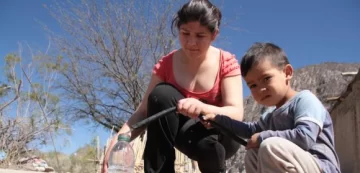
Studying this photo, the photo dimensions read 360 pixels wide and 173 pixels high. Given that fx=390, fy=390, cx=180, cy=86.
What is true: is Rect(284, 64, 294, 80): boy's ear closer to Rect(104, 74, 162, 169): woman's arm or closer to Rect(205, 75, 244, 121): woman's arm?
Rect(205, 75, 244, 121): woman's arm

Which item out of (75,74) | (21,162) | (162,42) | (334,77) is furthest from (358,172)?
(334,77)

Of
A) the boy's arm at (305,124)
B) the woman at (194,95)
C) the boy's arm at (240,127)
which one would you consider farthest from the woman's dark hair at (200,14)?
the boy's arm at (305,124)

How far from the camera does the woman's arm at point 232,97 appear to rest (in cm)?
196

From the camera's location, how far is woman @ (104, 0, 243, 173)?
1.92 metres

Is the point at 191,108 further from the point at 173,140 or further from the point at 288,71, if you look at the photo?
the point at 288,71

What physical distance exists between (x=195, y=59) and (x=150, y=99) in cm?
36

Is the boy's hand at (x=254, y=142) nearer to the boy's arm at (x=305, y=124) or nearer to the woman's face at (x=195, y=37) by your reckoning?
the boy's arm at (x=305, y=124)

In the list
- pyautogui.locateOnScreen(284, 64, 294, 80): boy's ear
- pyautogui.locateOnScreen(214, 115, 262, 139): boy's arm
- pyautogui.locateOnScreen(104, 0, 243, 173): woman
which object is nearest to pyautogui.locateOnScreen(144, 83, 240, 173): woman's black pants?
pyautogui.locateOnScreen(104, 0, 243, 173): woman

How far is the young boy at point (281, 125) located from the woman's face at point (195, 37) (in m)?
0.25

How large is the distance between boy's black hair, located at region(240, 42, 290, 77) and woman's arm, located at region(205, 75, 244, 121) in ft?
0.67

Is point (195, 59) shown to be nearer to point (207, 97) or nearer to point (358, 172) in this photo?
point (207, 97)

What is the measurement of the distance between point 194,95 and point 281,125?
535 mm

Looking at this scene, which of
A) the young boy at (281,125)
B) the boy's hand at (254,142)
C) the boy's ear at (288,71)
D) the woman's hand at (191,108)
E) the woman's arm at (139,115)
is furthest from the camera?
the woman's arm at (139,115)

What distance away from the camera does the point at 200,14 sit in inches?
76.5
